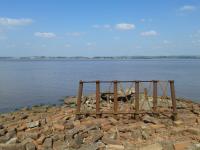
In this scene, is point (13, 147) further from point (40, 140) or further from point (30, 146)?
point (40, 140)

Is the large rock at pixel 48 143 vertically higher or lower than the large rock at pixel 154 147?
lower

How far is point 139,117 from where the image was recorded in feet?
45.6

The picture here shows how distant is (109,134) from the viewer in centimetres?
1134

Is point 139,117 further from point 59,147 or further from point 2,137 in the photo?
point 2,137

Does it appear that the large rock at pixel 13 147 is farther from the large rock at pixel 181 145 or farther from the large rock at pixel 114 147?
the large rock at pixel 181 145

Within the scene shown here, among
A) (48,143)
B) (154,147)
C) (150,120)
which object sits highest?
(150,120)

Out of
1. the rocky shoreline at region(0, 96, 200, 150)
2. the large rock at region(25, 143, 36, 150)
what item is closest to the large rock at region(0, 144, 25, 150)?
the rocky shoreline at region(0, 96, 200, 150)

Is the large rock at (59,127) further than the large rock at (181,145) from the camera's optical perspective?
Yes

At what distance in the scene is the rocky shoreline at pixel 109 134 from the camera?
10.2 metres

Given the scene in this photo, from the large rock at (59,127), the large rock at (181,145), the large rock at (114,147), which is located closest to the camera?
the large rock at (181,145)

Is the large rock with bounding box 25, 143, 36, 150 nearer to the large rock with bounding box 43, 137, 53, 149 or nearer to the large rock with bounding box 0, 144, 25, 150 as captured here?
the large rock with bounding box 0, 144, 25, 150

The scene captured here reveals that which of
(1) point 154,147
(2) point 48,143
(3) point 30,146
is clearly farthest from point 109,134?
(3) point 30,146

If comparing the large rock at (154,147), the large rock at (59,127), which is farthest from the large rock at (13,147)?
the large rock at (154,147)

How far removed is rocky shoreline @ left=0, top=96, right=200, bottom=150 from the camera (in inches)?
401
